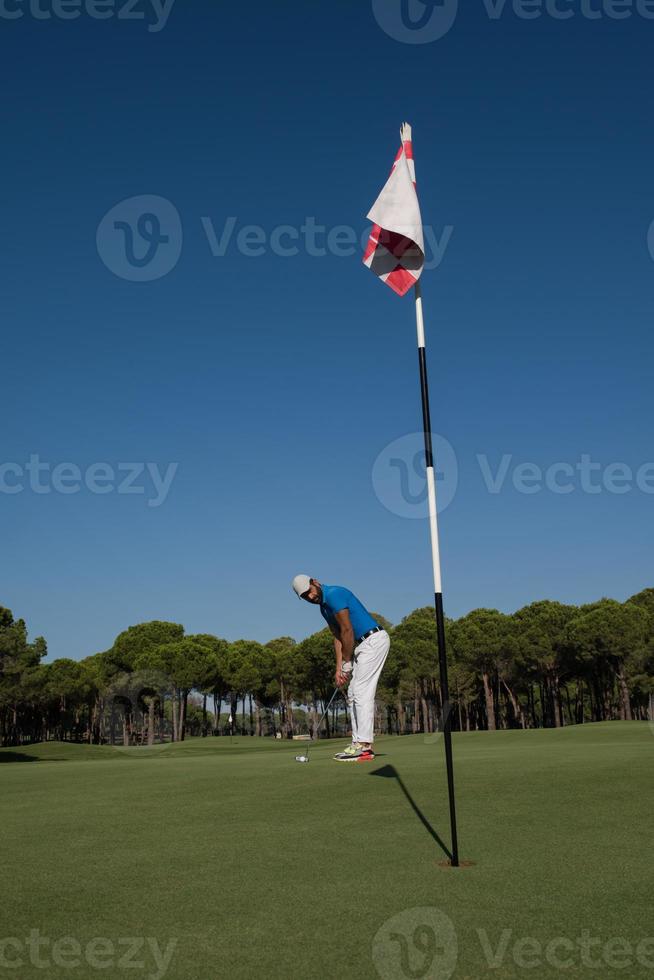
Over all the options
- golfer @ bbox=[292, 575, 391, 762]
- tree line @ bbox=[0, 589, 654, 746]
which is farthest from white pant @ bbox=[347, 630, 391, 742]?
tree line @ bbox=[0, 589, 654, 746]

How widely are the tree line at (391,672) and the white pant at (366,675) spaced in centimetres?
4798

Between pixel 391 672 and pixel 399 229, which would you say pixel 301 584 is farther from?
pixel 391 672

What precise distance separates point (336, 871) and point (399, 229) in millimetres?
6328

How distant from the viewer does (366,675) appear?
37.5 ft

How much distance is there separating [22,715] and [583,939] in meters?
99.0

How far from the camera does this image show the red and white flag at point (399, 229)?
326 inches

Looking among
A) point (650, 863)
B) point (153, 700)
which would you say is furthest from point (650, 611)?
point (650, 863)

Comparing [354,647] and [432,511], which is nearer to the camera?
[432,511]

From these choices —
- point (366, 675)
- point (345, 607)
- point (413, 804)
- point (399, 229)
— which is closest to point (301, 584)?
point (345, 607)

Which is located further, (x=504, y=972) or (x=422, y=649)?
(x=422, y=649)

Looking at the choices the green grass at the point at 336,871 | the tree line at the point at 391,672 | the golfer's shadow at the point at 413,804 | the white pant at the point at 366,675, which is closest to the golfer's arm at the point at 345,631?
the white pant at the point at 366,675

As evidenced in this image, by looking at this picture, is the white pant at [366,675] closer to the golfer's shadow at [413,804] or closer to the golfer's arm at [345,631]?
the golfer's arm at [345,631]

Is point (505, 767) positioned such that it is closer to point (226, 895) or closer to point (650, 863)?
point (650, 863)

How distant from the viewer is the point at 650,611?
235ft
